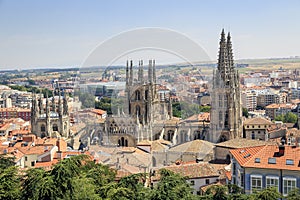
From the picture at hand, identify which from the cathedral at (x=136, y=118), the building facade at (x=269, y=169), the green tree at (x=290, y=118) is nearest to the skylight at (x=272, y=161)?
the building facade at (x=269, y=169)

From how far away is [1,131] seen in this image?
159ft

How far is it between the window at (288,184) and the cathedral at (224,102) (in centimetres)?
1731

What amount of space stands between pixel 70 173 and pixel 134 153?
42.0ft

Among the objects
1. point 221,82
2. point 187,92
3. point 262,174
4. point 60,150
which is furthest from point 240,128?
point 187,92

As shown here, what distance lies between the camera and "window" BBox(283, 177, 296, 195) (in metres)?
16.5

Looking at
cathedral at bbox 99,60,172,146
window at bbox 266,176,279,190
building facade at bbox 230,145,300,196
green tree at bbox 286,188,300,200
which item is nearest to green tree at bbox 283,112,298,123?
cathedral at bbox 99,60,172,146

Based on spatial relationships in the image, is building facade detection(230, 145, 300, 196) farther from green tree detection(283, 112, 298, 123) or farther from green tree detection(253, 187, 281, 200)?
green tree detection(283, 112, 298, 123)

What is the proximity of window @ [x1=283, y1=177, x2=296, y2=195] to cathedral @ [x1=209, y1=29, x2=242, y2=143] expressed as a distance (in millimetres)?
17315

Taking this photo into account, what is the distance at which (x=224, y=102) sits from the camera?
1345 inches

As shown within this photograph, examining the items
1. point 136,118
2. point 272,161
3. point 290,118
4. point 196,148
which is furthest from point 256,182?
point 290,118

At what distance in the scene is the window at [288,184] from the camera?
16453 millimetres

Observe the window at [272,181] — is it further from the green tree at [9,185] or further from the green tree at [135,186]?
the green tree at [9,185]

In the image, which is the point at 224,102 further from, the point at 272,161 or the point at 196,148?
the point at 272,161

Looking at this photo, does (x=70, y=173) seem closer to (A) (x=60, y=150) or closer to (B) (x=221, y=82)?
(A) (x=60, y=150)
